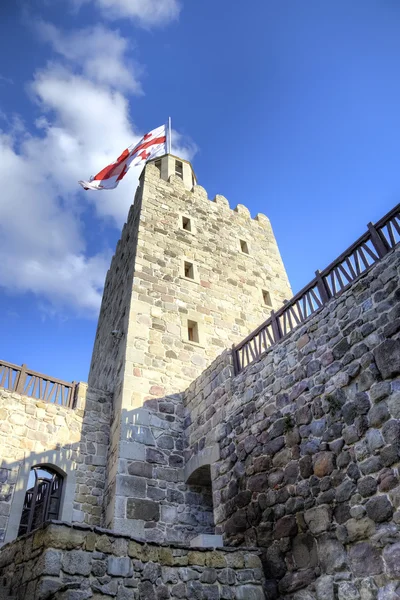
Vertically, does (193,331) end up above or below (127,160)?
below

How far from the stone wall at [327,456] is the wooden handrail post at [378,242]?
0.21 metres

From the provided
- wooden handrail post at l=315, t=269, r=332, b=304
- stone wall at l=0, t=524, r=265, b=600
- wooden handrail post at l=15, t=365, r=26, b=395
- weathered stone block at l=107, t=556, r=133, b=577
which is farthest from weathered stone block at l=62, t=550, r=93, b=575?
wooden handrail post at l=15, t=365, r=26, b=395

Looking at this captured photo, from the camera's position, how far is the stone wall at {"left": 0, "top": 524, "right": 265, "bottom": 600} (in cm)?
458

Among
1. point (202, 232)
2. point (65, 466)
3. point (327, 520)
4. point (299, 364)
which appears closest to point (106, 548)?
point (327, 520)

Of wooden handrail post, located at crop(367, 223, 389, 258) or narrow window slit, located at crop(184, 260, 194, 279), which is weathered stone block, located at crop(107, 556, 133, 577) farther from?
narrow window slit, located at crop(184, 260, 194, 279)

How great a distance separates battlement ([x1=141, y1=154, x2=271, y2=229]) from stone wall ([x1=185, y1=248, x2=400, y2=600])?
9.60 m

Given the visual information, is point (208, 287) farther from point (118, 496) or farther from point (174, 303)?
point (118, 496)

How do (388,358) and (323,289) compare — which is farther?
(323,289)

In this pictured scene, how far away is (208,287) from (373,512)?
27.4 feet

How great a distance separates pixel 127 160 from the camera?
14.9m

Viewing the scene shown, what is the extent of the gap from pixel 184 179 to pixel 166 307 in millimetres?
7563

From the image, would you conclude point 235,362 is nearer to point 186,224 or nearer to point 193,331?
point 193,331

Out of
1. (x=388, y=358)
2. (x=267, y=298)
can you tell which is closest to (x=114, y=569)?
(x=388, y=358)

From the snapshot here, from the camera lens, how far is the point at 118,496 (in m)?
7.83
